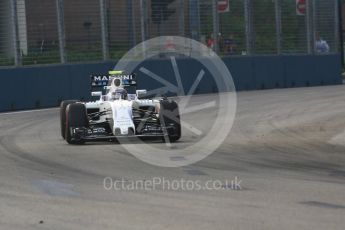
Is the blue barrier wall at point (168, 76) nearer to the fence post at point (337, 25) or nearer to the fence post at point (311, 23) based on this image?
the fence post at point (311, 23)

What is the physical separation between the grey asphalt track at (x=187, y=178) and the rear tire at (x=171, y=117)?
0.75 ft

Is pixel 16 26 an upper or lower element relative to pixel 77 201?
upper

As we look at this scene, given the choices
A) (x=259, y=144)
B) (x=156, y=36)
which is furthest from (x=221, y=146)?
(x=156, y=36)

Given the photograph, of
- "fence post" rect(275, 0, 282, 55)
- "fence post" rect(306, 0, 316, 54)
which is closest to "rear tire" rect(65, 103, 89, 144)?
"fence post" rect(275, 0, 282, 55)

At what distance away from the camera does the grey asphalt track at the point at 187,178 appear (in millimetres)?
7180

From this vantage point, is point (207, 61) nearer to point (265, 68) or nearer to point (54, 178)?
point (265, 68)

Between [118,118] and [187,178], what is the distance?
388 centimetres

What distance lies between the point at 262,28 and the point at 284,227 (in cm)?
2403

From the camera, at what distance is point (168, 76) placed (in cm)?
2730

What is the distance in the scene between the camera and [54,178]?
9570 millimetres

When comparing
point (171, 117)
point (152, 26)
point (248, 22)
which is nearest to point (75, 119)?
point (171, 117)

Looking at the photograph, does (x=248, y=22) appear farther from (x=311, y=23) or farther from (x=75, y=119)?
(x=75, y=119)

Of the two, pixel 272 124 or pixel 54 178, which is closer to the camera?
pixel 54 178

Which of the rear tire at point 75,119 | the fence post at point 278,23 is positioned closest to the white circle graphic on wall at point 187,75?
the fence post at point 278,23
